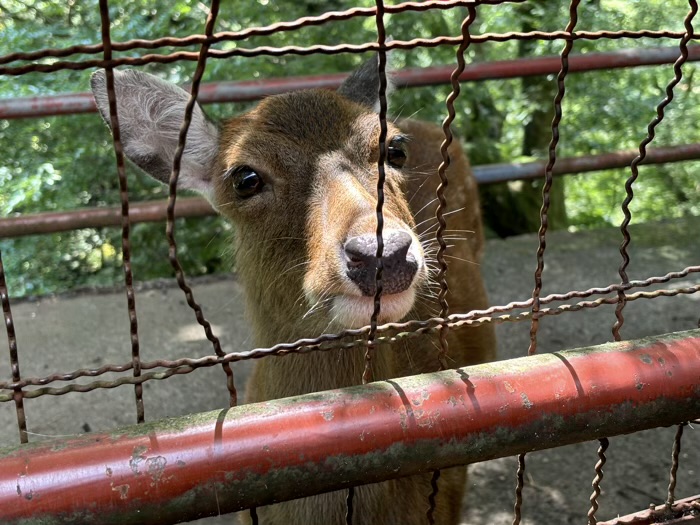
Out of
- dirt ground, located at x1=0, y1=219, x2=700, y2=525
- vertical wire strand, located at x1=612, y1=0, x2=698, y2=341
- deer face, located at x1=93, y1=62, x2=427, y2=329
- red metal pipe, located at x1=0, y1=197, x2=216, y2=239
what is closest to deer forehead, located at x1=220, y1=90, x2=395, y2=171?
deer face, located at x1=93, y1=62, x2=427, y2=329

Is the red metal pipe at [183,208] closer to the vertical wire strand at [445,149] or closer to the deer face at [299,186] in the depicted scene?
the deer face at [299,186]

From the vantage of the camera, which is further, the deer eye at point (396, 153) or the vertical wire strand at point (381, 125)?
the deer eye at point (396, 153)

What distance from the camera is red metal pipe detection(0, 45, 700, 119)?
15.7 ft

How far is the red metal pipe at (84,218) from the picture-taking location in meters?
4.81

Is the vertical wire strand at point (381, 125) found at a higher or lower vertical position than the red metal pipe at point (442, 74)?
lower

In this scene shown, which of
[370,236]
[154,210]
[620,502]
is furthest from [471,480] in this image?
[154,210]

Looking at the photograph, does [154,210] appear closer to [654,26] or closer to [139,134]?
[139,134]

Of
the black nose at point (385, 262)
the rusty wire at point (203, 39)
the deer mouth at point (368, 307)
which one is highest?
the rusty wire at point (203, 39)

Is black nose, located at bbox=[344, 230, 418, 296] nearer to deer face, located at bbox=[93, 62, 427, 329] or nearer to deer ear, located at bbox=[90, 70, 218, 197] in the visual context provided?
deer face, located at bbox=[93, 62, 427, 329]

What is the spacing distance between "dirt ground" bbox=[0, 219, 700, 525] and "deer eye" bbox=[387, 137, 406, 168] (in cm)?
198

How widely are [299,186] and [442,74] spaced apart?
3.20 m

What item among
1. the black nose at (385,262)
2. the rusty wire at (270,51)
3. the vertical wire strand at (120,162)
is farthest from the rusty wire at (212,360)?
the rusty wire at (270,51)

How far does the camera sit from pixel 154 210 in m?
5.01

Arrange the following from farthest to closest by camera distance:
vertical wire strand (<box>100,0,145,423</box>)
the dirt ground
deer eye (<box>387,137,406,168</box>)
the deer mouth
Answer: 1. the dirt ground
2. deer eye (<box>387,137,406,168</box>)
3. the deer mouth
4. vertical wire strand (<box>100,0,145,423</box>)
